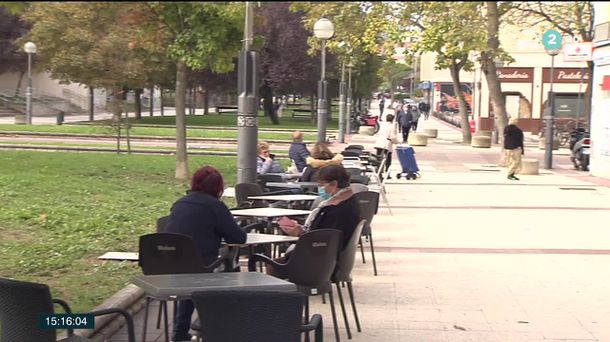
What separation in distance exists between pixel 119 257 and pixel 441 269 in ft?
12.1

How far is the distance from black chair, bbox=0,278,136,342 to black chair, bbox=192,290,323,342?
0.60m

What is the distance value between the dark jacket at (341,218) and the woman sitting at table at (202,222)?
1.00 metres

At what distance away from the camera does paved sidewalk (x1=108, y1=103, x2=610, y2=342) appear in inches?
258

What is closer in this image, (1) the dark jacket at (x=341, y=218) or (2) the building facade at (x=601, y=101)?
(1) the dark jacket at (x=341, y=218)

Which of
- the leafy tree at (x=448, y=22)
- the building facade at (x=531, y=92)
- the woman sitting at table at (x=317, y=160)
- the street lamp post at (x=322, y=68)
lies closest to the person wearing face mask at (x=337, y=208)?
the leafy tree at (x=448, y=22)

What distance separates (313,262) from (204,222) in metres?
0.87

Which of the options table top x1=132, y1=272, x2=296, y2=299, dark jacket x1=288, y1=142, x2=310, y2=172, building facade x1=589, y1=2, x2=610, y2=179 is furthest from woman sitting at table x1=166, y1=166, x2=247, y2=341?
building facade x1=589, y1=2, x2=610, y2=179

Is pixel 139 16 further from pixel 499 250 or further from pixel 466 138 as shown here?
pixel 466 138

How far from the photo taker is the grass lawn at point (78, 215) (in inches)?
307

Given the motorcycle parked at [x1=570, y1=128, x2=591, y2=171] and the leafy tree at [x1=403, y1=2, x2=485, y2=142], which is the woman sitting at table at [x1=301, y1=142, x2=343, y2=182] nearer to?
the leafy tree at [x1=403, y1=2, x2=485, y2=142]

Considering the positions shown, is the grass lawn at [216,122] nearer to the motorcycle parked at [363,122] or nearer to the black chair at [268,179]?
the motorcycle parked at [363,122]

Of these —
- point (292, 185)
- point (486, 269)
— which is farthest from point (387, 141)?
point (486, 269)

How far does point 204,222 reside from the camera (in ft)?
19.0

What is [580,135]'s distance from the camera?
26.1m
